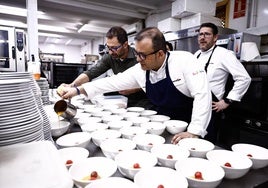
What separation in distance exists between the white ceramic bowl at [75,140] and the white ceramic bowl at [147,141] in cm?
26

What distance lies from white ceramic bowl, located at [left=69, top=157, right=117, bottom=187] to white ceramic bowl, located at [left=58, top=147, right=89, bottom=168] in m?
0.06

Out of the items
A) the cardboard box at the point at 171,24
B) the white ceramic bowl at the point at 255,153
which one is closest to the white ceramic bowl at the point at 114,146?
the white ceramic bowl at the point at 255,153

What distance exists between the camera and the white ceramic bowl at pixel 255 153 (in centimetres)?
89

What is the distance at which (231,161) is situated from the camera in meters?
0.96

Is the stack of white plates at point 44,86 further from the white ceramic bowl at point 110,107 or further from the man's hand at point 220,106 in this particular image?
the man's hand at point 220,106

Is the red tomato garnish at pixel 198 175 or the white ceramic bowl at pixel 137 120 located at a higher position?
the white ceramic bowl at pixel 137 120

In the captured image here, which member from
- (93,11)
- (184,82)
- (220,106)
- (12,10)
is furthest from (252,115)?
(12,10)

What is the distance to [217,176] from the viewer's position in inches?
31.1

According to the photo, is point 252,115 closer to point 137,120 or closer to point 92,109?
point 137,120

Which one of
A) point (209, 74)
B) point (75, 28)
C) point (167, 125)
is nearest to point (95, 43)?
point (75, 28)

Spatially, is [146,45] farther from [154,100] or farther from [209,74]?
[209,74]

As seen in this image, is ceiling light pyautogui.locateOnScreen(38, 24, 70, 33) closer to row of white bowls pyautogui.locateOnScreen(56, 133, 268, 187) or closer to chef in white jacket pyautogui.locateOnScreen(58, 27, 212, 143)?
chef in white jacket pyautogui.locateOnScreen(58, 27, 212, 143)

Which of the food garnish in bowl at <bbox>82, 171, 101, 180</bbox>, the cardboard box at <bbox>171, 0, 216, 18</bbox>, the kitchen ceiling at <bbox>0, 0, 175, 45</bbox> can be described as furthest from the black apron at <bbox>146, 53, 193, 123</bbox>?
the kitchen ceiling at <bbox>0, 0, 175, 45</bbox>

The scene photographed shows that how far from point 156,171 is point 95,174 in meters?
0.23
